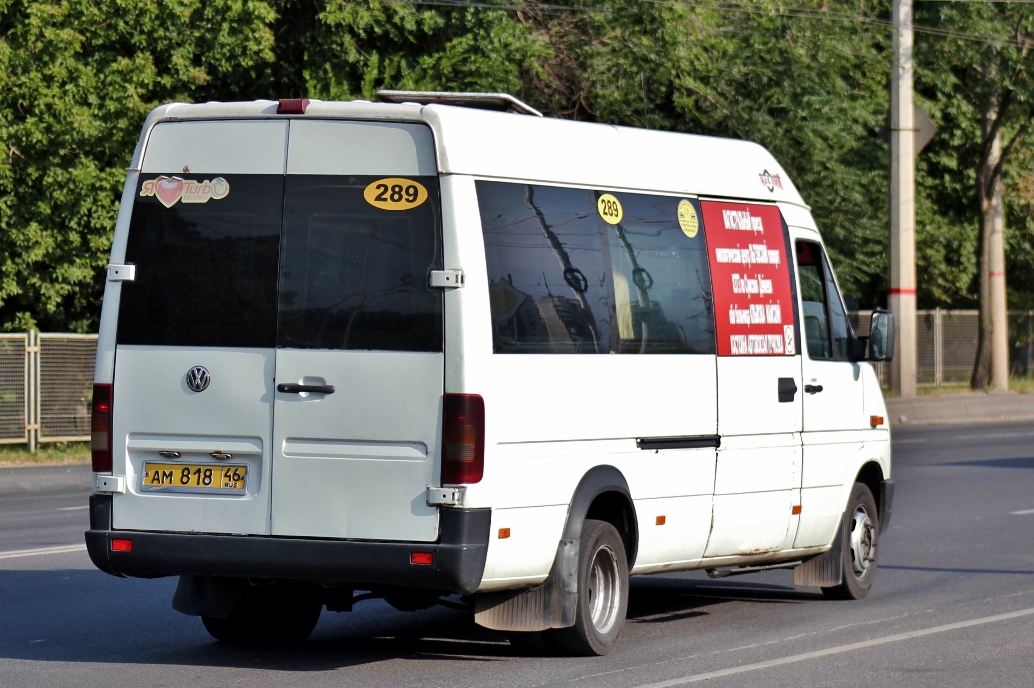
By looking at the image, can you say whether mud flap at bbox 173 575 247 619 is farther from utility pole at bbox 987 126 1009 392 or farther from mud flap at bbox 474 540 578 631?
utility pole at bbox 987 126 1009 392

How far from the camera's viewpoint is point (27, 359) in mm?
23469

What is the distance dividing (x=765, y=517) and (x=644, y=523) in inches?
49.3

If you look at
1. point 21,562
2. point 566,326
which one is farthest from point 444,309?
point 21,562

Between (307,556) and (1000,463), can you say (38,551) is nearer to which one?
(307,556)

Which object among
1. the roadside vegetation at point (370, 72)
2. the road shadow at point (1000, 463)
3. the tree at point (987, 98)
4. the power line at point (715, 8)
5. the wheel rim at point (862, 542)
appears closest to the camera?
the wheel rim at point (862, 542)

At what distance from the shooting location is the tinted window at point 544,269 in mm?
7320

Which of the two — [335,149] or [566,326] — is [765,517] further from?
[335,149]

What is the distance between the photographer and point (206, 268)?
749 centimetres

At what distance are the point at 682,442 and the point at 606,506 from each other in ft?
1.92

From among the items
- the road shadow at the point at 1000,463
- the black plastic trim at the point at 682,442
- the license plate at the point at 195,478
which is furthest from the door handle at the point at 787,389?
the road shadow at the point at 1000,463

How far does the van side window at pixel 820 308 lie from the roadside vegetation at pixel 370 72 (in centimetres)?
1439

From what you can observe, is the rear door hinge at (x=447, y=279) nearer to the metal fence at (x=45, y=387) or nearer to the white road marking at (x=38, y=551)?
the white road marking at (x=38, y=551)

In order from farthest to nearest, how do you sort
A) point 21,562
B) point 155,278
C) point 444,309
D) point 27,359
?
point 27,359 → point 21,562 → point 155,278 → point 444,309

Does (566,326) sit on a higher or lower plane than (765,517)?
higher
